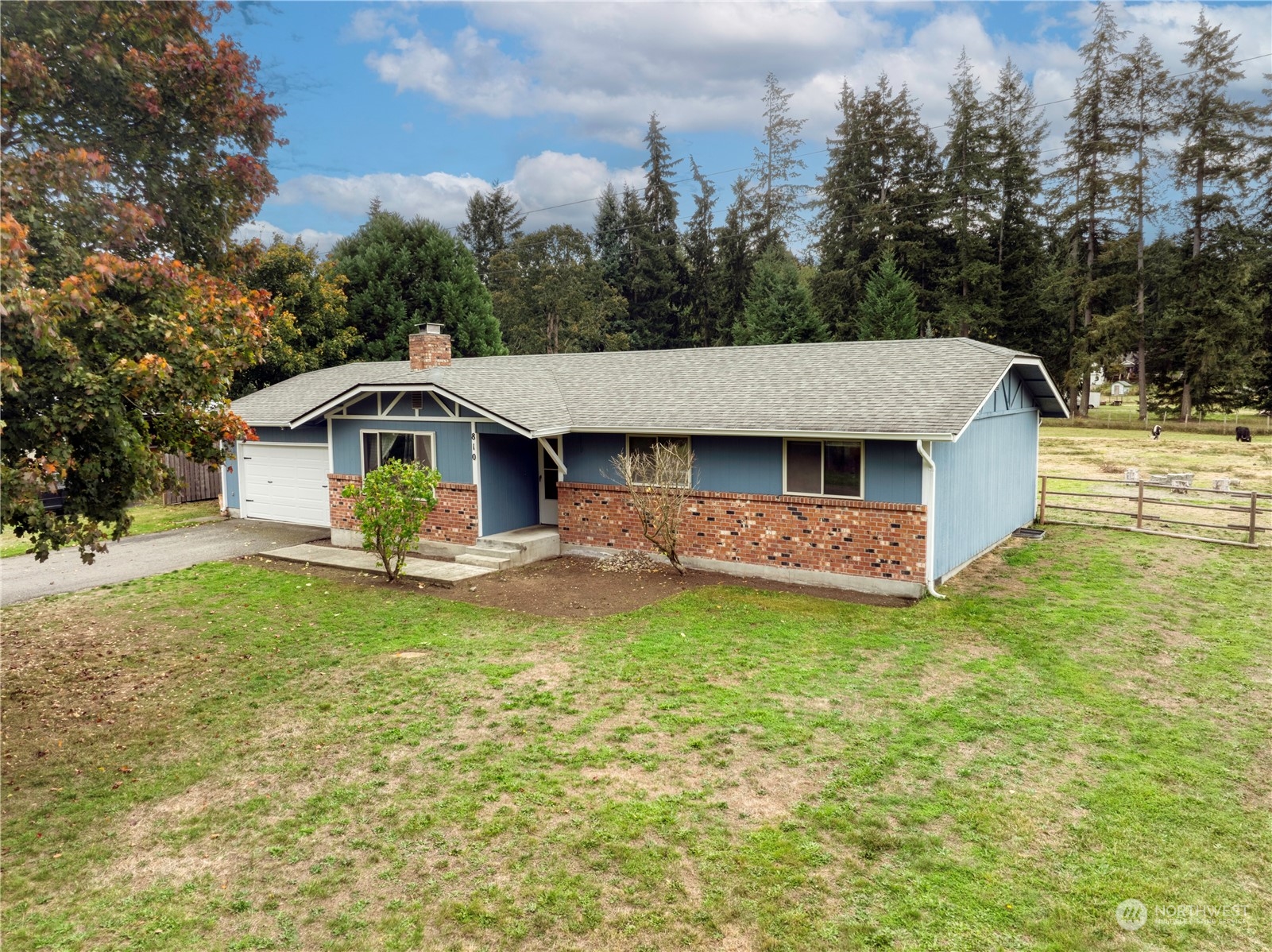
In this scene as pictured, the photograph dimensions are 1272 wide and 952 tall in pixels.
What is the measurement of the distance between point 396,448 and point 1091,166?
4335 cm

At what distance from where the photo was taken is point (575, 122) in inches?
1582

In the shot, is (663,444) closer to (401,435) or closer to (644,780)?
(401,435)

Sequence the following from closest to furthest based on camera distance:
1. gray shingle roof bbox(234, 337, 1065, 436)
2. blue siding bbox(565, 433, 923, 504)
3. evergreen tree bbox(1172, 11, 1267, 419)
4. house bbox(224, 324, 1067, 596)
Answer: blue siding bbox(565, 433, 923, 504)
house bbox(224, 324, 1067, 596)
gray shingle roof bbox(234, 337, 1065, 436)
evergreen tree bbox(1172, 11, 1267, 419)

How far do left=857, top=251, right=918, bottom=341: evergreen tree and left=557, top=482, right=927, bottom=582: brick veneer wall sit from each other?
91.5ft

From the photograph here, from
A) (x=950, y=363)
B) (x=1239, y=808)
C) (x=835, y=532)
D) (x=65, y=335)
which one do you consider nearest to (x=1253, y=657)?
(x=1239, y=808)

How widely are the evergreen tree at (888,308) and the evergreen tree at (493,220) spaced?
1244 inches

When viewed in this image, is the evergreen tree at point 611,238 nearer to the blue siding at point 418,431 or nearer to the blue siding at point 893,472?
the blue siding at point 418,431

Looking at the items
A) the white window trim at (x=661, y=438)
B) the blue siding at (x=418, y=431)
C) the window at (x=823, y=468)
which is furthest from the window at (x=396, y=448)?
the window at (x=823, y=468)

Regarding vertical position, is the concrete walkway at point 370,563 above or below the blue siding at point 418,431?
below

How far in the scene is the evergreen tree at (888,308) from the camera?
126ft

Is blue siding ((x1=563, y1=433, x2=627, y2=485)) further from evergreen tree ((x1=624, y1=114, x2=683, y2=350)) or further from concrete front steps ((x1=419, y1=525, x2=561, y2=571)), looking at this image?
evergreen tree ((x1=624, y1=114, x2=683, y2=350))

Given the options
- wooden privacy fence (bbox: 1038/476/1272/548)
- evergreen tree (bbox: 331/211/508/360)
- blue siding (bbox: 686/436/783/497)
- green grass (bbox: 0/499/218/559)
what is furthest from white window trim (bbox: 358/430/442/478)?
evergreen tree (bbox: 331/211/508/360)

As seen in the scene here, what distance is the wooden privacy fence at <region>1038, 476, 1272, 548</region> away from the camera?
617 inches

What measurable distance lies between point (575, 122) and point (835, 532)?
115 feet
